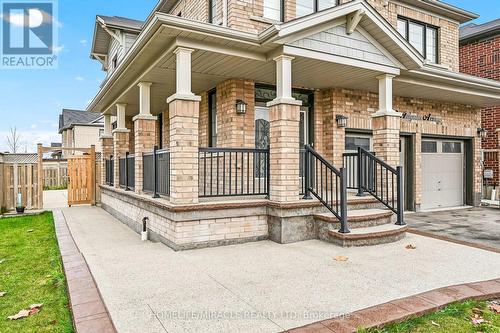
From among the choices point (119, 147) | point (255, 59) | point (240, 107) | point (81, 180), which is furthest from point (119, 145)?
point (255, 59)

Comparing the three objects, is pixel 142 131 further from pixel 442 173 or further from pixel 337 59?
pixel 442 173

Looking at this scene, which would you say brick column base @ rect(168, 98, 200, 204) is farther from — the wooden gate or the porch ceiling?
the wooden gate

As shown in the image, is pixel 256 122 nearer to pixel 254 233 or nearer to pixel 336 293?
pixel 254 233

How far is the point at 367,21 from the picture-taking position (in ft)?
22.0

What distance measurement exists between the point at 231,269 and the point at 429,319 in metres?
2.27

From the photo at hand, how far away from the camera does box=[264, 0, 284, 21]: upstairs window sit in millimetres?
7930

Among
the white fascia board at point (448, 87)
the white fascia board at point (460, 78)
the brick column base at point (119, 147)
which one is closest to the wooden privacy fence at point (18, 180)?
the brick column base at point (119, 147)

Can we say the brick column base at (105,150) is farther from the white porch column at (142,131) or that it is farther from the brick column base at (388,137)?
the brick column base at (388,137)

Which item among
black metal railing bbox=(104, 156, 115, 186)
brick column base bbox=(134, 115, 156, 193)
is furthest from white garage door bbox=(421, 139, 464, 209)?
black metal railing bbox=(104, 156, 115, 186)

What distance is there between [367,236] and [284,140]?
2041 millimetres

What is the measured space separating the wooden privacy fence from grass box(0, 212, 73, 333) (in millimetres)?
3715

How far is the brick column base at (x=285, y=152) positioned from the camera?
5.82m

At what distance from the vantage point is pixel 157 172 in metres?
6.66

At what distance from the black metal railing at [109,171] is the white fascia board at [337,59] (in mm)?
7021
